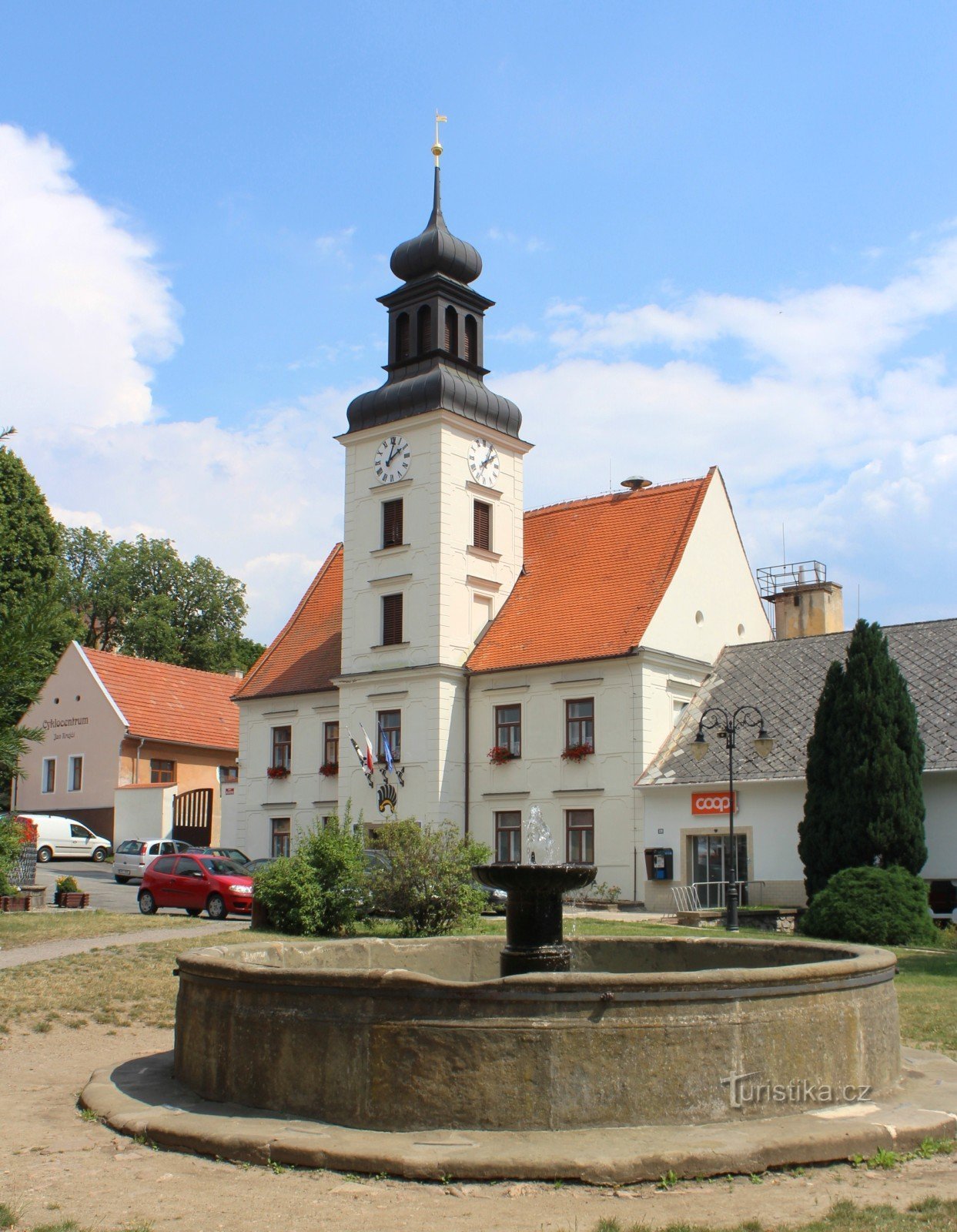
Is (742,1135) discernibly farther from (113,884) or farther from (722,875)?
(113,884)

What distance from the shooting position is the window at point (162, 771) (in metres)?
48.2

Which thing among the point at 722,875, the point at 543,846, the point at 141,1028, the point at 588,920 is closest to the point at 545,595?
the point at 543,846

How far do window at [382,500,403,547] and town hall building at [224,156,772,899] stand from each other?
59 millimetres

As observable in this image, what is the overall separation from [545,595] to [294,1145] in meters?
30.6

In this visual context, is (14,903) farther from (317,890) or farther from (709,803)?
(709,803)

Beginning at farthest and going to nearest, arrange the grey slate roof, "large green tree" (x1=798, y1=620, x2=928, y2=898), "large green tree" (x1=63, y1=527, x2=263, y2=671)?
"large green tree" (x1=63, y1=527, x2=263, y2=671), the grey slate roof, "large green tree" (x1=798, y1=620, x2=928, y2=898)

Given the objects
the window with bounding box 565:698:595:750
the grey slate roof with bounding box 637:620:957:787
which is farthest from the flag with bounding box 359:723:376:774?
the grey slate roof with bounding box 637:620:957:787

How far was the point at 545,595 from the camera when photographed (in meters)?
37.7

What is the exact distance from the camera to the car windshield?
87.8 ft

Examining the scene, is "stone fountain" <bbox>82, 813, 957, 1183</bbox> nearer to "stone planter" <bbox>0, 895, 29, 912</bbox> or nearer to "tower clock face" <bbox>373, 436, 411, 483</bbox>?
"stone planter" <bbox>0, 895, 29, 912</bbox>

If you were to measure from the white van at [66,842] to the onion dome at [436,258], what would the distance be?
2183 centimetres

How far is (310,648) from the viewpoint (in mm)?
42125

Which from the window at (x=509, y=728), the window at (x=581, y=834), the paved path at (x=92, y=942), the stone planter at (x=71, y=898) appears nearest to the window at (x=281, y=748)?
the window at (x=509, y=728)

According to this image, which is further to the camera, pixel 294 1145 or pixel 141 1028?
pixel 141 1028
